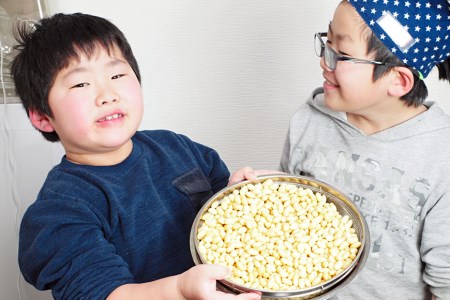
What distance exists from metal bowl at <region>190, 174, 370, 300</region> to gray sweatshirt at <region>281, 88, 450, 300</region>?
0.61ft

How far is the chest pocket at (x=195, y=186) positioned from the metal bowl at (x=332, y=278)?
0.38 feet

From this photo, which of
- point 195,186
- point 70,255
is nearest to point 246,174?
point 195,186

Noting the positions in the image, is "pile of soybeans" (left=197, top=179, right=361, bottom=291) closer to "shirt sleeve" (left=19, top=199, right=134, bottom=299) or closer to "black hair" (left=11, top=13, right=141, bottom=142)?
"shirt sleeve" (left=19, top=199, right=134, bottom=299)

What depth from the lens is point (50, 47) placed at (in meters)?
0.90

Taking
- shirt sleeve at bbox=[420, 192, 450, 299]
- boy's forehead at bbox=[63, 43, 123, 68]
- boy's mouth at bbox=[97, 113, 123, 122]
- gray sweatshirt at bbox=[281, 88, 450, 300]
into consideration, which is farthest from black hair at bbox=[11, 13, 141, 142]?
shirt sleeve at bbox=[420, 192, 450, 299]

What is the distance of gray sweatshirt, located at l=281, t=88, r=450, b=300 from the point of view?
100 centimetres

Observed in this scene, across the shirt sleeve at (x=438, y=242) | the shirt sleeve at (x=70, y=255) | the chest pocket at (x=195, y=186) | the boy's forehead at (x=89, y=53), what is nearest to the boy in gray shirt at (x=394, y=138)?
the shirt sleeve at (x=438, y=242)

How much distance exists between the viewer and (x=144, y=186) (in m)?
0.96

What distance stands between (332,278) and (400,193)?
38cm

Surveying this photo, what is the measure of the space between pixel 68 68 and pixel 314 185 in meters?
0.52

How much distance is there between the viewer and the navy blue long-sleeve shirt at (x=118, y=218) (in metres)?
0.79

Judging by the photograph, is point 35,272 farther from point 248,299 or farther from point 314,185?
point 314,185

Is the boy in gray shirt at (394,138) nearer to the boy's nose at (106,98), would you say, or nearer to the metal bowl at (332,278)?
the metal bowl at (332,278)

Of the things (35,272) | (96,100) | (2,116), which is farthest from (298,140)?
(2,116)
